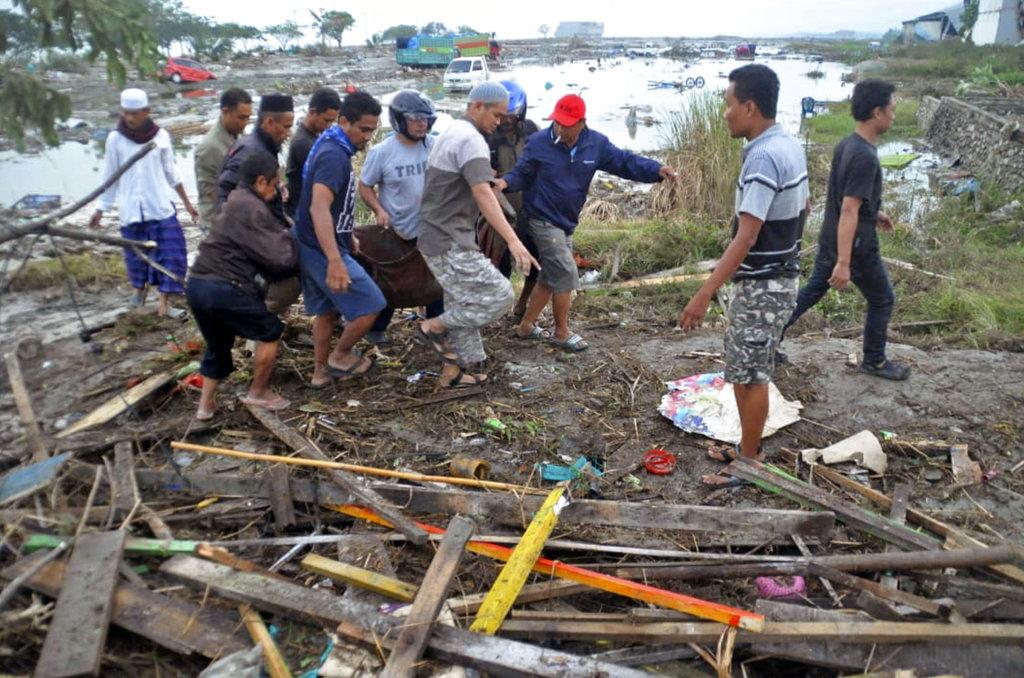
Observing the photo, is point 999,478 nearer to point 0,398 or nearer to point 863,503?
point 863,503

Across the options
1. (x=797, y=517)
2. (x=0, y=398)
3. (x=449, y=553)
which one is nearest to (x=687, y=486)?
(x=797, y=517)

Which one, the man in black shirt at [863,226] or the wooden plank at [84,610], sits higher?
the man in black shirt at [863,226]

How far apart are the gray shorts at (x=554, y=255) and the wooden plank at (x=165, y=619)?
124 inches

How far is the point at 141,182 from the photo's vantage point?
560 centimetres

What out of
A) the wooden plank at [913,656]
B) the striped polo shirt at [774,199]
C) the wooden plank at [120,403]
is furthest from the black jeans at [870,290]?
the wooden plank at [120,403]

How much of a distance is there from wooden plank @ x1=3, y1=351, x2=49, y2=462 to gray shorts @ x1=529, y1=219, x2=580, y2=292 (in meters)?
3.26

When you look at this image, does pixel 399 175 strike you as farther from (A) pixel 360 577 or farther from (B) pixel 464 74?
(B) pixel 464 74

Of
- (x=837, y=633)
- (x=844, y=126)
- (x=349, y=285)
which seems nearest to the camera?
(x=837, y=633)

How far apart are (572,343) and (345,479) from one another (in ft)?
7.68

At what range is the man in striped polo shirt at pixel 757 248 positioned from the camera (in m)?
3.13

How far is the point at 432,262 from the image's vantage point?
173 inches

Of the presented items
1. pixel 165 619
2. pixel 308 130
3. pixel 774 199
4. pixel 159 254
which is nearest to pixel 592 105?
pixel 159 254

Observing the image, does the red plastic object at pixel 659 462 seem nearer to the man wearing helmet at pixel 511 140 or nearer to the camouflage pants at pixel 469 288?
the camouflage pants at pixel 469 288

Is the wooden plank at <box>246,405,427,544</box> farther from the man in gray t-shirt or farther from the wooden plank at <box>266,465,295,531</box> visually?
the man in gray t-shirt
